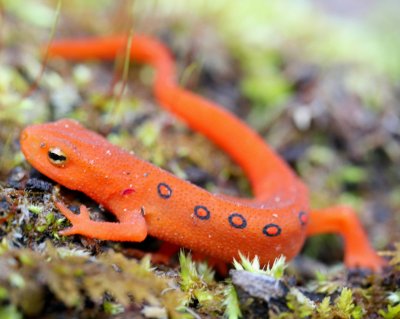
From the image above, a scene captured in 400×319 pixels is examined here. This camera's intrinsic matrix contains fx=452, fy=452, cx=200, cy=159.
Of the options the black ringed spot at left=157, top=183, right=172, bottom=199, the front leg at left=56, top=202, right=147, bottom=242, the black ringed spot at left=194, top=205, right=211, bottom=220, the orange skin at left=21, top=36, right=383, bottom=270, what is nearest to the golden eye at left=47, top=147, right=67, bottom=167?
the orange skin at left=21, top=36, right=383, bottom=270

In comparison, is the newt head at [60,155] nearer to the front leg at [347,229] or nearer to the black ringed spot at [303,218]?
the black ringed spot at [303,218]

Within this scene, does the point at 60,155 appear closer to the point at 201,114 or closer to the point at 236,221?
the point at 236,221

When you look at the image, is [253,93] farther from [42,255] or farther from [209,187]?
[42,255]

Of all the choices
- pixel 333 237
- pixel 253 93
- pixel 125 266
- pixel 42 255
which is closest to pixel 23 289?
pixel 42 255

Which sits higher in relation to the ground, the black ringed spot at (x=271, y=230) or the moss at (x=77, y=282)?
the black ringed spot at (x=271, y=230)

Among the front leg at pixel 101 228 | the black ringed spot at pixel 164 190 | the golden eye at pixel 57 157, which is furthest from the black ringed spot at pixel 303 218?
the golden eye at pixel 57 157

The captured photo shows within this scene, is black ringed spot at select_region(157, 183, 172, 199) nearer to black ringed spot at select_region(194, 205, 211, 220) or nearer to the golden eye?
black ringed spot at select_region(194, 205, 211, 220)
